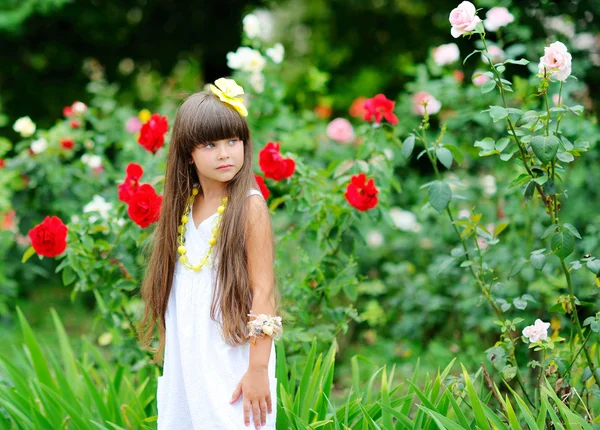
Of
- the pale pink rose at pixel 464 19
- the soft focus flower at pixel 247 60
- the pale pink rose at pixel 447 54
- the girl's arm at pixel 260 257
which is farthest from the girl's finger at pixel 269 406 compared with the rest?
the pale pink rose at pixel 447 54

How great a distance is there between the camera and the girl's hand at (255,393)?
1.98 meters

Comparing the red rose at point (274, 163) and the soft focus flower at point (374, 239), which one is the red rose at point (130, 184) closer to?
the red rose at point (274, 163)

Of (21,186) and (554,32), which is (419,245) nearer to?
(554,32)

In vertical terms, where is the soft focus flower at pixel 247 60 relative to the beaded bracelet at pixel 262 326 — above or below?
above

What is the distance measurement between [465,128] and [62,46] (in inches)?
171

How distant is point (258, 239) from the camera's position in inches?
80.8

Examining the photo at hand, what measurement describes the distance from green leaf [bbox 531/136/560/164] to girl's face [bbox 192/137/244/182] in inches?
34.7

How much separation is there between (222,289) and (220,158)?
38 cm

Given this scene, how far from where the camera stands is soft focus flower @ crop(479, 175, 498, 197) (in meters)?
4.18

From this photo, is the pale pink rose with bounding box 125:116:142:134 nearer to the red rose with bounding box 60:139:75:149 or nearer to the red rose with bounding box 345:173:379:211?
the red rose with bounding box 60:139:75:149

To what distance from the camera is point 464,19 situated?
7.07ft

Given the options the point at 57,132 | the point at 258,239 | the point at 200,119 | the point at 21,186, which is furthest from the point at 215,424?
the point at 21,186

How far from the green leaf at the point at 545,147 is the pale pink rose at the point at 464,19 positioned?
0.40 meters

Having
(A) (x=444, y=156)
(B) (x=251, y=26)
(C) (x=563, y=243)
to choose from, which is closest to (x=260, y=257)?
(A) (x=444, y=156)
